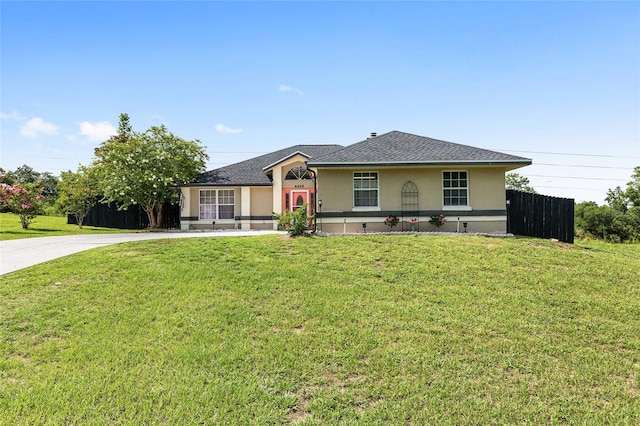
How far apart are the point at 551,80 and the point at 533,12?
560 cm

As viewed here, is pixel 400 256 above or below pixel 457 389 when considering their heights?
above

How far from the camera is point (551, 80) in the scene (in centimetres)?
1722

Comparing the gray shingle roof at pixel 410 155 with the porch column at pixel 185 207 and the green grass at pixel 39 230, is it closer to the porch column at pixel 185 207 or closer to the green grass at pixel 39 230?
the porch column at pixel 185 207

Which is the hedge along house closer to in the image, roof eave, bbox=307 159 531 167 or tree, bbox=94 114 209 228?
roof eave, bbox=307 159 531 167

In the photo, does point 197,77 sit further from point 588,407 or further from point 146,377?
point 588,407

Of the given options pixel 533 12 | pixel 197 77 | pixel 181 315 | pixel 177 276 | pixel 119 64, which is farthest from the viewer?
pixel 197 77

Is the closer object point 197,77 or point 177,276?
point 177,276

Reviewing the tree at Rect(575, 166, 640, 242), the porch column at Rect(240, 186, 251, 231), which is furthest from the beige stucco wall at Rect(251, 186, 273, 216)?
the tree at Rect(575, 166, 640, 242)

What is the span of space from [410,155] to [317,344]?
38.7 feet

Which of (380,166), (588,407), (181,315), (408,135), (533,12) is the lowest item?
(588,407)

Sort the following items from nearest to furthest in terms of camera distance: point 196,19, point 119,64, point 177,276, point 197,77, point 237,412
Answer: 1. point 237,412
2. point 177,276
3. point 196,19
4. point 119,64
5. point 197,77

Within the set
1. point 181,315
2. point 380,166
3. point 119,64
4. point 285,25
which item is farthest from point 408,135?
point 181,315

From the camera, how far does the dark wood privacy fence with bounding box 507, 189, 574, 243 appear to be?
15.3 m

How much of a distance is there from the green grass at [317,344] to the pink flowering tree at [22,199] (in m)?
16.3
